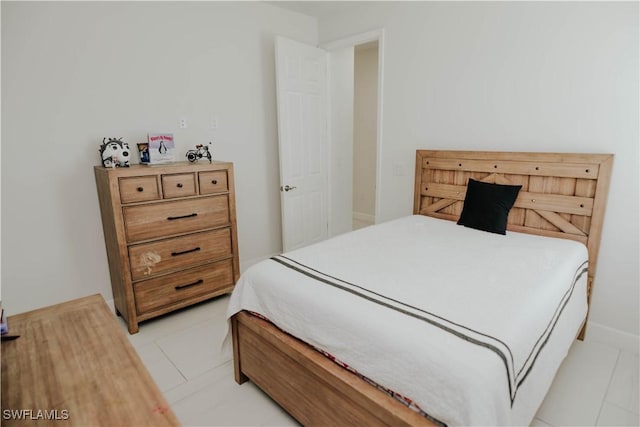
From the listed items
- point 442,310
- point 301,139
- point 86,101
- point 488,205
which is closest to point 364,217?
point 301,139

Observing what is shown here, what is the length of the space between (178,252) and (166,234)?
173mm

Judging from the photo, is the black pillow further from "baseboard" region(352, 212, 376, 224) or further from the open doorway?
"baseboard" region(352, 212, 376, 224)

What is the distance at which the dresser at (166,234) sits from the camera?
2381 mm

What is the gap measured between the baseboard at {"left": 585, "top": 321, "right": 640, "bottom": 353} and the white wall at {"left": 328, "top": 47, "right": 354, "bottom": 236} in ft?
8.56

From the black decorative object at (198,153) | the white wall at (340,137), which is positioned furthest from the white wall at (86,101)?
the white wall at (340,137)

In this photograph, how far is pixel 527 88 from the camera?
8.27 ft

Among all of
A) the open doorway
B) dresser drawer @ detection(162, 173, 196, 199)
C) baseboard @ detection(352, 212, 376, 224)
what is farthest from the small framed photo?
baseboard @ detection(352, 212, 376, 224)

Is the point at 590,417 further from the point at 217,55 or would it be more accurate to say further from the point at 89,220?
the point at 217,55

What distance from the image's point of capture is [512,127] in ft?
8.63

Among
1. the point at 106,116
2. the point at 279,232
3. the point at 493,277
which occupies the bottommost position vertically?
the point at 279,232

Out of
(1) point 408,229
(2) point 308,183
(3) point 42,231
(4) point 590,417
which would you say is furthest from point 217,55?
(4) point 590,417

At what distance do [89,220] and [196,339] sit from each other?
1207 millimetres

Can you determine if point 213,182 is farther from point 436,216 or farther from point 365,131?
point 365,131

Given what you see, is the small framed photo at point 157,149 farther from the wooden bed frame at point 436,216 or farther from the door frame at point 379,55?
the door frame at point 379,55
